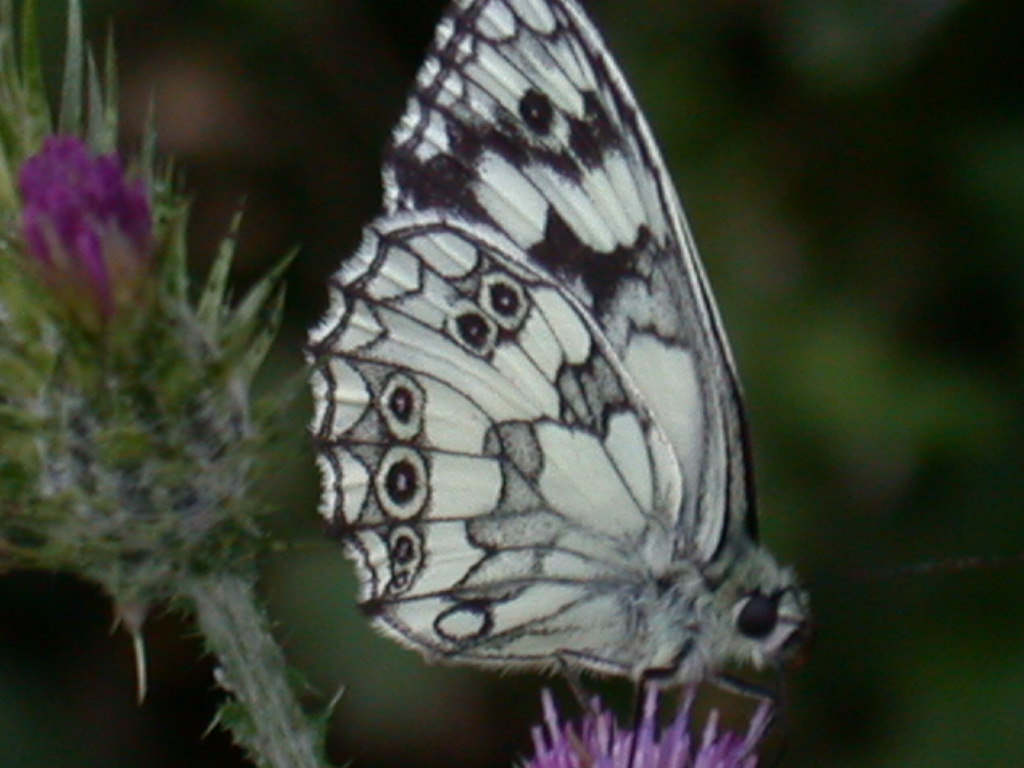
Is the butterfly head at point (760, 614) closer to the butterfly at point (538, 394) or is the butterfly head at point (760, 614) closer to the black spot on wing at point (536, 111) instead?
the butterfly at point (538, 394)

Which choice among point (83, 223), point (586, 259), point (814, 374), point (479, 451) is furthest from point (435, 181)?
point (814, 374)

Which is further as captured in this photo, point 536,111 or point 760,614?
point 536,111

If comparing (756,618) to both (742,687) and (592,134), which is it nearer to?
(742,687)

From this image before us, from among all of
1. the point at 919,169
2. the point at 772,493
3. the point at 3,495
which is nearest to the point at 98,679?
the point at 772,493

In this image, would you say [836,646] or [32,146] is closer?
[32,146]

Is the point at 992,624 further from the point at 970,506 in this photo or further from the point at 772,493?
the point at 772,493

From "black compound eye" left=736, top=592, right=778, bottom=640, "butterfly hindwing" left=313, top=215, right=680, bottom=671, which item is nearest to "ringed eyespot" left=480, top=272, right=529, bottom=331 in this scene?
"butterfly hindwing" left=313, top=215, right=680, bottom=671
